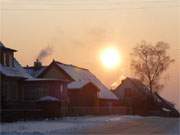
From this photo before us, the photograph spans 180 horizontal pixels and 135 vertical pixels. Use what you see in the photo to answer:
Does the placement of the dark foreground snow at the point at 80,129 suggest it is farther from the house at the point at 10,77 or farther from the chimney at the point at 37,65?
the chimney at the point at 37,65

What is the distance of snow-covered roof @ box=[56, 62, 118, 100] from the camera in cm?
8212

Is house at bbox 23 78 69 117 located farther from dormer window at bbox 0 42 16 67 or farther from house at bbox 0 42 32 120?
dormer window at bbox 0 42 16 67

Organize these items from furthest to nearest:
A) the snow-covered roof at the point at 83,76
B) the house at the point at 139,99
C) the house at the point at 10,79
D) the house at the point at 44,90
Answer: the house at the point at 139,99
the snow-covered roof at the point at 83,76
the house at the point at 44,90
the house at the point at 10,79

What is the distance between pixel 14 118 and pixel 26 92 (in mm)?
16933

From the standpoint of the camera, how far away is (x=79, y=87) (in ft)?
253

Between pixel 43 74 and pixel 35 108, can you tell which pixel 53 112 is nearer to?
pixel 35 108

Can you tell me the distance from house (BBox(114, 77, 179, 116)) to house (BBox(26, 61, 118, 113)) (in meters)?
9.33

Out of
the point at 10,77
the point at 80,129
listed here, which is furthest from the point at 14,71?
the point at 80,129

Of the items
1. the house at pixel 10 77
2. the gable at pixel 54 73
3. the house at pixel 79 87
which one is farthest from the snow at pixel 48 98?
the gable at pixel 54 73

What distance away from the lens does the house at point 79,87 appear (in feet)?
253

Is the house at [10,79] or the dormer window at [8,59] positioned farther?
the dormer window at [8,59]

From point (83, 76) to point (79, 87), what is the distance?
9.48 meters

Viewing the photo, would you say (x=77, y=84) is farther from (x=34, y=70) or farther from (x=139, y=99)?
(x=139, y=99)

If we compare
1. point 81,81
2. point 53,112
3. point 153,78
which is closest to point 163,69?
point 153,78
